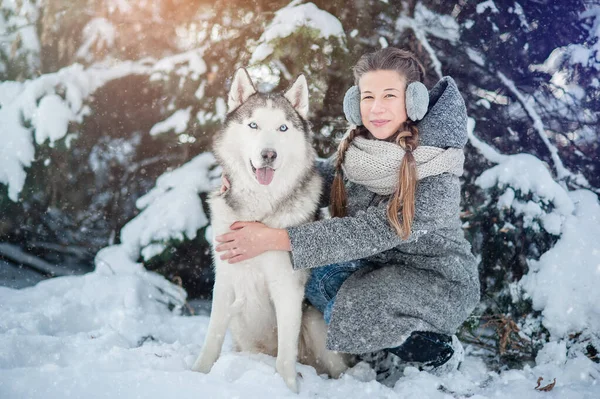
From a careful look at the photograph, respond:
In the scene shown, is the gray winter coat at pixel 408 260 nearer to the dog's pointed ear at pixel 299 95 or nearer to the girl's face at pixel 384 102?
the girl's face at pixel 384 102

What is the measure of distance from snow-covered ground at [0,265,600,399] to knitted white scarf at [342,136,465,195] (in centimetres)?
106

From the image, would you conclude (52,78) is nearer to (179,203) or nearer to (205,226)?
(179,203)

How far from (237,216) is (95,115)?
2.14m

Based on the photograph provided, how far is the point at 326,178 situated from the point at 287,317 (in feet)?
3.41

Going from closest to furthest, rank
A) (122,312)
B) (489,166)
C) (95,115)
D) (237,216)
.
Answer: (237,216) < (122,312) < (489,166) < (95,115)

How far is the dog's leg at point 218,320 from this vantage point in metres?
2.16

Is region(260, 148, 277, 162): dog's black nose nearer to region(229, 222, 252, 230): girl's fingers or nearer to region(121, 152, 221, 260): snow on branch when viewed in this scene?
region(229, 222, 252, 230): girl's fingers

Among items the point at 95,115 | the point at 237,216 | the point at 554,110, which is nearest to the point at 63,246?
the point at 95,115

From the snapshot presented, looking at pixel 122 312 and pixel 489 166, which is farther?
pixel 489 166

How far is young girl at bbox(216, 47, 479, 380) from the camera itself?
203cm

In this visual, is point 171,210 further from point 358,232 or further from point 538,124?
point 538,124

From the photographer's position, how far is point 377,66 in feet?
7.32

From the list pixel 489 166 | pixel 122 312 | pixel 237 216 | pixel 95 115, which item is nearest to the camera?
pixel 237 216

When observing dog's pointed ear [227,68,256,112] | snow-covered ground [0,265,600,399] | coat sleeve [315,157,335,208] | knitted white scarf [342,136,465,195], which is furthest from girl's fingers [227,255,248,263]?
dog's pointed ear [227,68,256,112]
